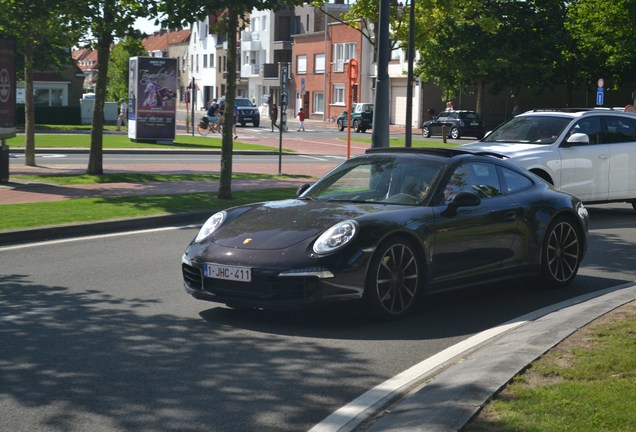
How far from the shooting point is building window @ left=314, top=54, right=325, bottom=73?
295 ft

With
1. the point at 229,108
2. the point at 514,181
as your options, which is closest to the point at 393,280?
the point at 514,181

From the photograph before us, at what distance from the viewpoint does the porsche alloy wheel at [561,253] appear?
9.96m

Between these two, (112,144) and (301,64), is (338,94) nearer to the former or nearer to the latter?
(301,64)

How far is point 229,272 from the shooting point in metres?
8.09

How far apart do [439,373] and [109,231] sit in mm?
8633

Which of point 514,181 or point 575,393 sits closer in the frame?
point 575,393

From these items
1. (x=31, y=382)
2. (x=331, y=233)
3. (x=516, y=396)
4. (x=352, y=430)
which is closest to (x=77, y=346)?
(x=31, y=382)

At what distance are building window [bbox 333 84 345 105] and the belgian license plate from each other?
77.8 metres

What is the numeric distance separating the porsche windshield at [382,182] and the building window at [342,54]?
75648 mm

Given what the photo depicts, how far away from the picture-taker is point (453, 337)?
7914mm

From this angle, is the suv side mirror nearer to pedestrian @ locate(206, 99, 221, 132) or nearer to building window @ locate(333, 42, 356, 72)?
pedestrian @ locate(206, 99, 221, 132)

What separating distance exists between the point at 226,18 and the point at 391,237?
10.9 meters

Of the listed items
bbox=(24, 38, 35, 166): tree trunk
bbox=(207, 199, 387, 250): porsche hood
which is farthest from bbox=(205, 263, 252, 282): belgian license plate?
bbox=(24, 38, 35, 166): tree trunk

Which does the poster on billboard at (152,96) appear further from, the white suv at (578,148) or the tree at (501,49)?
the white suv at (578,148)
